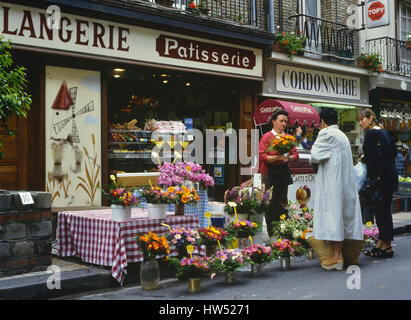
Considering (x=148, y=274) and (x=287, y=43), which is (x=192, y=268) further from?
(x=287, y=43)

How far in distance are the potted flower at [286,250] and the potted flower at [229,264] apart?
733 mm

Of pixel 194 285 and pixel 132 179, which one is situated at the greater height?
pixel 132 179

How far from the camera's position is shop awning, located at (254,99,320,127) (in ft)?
40.0

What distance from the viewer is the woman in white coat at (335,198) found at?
6281 mm

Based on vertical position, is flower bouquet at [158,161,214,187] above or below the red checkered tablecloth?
above

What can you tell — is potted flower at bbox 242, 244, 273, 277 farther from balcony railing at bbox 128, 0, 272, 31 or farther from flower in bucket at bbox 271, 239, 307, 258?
balcony railing at bbox 128, 0, 272, 31

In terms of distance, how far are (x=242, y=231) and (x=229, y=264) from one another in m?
0.88

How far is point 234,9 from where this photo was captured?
12.4 m

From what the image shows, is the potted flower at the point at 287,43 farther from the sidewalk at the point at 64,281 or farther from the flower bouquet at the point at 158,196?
the sidewalk at the point at 64,281

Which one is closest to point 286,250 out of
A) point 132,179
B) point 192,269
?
point 192,269

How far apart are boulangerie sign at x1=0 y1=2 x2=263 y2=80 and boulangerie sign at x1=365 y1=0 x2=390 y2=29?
4578 mm

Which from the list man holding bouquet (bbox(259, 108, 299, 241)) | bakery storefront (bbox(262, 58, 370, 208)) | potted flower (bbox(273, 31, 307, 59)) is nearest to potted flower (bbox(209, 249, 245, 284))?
man holding bouquet (bbox(259, 108, 299, 241))
